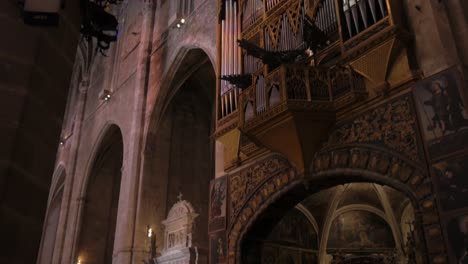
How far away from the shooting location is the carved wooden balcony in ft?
21.4

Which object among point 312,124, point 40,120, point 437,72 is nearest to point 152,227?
point 312,124

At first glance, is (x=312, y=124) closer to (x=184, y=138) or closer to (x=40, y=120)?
(x=40, y=120)

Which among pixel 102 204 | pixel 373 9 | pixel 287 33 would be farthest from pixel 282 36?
pixel 102 204

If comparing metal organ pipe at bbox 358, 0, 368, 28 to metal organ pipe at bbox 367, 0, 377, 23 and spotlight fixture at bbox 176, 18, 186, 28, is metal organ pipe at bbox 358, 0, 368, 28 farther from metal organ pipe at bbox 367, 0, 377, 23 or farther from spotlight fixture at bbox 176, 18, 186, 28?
spotlight fixture at bbox 176, 18, 186, 28

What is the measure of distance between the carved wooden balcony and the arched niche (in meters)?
5.99

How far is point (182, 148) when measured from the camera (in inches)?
603

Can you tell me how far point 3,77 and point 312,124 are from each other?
15.2ft

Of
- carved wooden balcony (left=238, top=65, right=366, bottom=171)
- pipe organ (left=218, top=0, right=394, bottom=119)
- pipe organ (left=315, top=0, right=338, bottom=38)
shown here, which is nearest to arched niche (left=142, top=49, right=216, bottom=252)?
pipe organ (left=218, top=0, right=394, bottom=119)

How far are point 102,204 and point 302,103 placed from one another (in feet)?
45.9

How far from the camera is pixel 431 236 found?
5.03 metres

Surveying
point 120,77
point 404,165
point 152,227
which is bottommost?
point 404,165

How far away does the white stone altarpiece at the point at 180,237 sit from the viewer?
11.6 meters

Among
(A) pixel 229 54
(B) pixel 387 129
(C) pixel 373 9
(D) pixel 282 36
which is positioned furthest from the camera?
(A) pixel 229 54

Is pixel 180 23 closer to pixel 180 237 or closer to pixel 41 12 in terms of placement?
pixel 180 237
